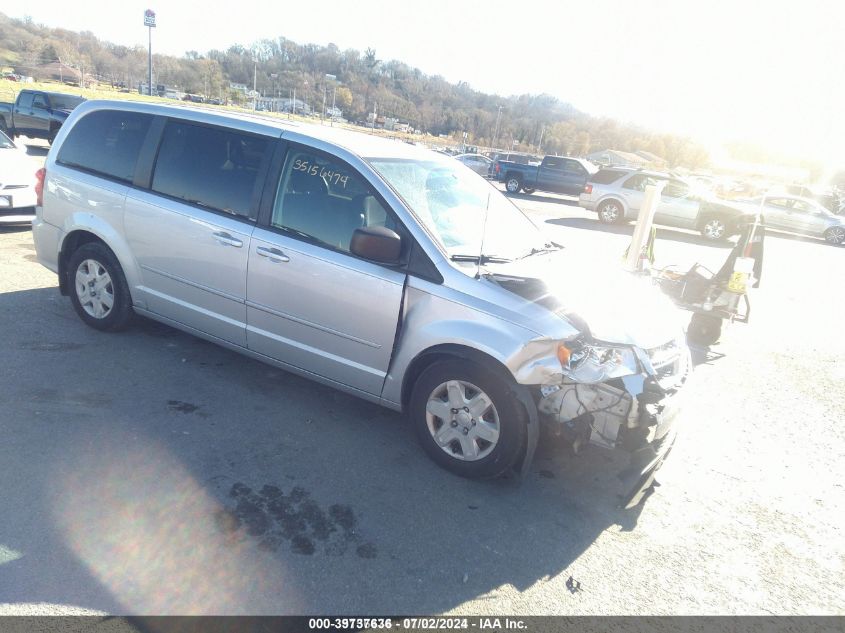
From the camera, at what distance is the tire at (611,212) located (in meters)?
18.2

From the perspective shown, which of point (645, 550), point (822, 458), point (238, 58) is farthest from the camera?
point (238, 58)

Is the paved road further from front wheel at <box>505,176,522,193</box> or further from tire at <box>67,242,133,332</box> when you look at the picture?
front wheel at <box>505,176,522,193</box>

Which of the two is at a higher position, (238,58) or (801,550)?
(238,58)

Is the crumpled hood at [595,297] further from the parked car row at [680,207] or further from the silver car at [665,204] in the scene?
the silver car at [665,204]

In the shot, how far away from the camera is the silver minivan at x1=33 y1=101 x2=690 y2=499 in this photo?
11.2 ft

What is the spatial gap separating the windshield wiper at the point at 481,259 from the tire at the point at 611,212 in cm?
1542

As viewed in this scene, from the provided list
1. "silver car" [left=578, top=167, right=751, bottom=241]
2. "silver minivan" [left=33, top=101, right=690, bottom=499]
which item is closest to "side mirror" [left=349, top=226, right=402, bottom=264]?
"silver minivan" [left=33, top=101, right=690, bottom=499]

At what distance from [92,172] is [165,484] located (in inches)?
122

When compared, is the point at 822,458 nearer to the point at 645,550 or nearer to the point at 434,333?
the point at 645,550

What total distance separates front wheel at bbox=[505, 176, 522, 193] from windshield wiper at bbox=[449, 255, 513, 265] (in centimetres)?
2227

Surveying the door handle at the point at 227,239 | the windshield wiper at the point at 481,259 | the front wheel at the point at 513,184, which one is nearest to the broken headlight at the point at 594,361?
the windshield wiper at the point at 481,259

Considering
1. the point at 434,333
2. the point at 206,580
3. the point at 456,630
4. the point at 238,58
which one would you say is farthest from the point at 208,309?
the point at 238,58

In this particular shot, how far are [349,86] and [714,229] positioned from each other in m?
85.9

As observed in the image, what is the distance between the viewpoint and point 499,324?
3.42 metres
